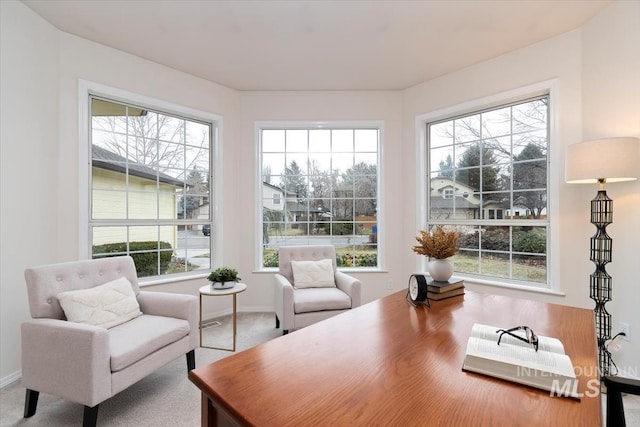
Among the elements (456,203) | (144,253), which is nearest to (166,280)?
(144,253)

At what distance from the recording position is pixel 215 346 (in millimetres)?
2746

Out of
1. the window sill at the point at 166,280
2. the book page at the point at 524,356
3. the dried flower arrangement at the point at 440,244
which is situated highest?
the dried flower arrangement at the point at 440,244

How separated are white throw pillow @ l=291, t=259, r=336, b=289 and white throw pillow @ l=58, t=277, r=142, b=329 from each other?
1.46 meters

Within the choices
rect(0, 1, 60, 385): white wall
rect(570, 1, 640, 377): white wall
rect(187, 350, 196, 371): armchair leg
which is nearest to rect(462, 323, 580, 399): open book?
rect(570, 1, 640, 377): white wall

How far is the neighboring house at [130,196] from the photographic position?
2.89 m

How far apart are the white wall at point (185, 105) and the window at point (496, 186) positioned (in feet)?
0.63

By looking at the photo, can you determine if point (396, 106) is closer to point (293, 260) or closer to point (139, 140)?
point (293, 260)

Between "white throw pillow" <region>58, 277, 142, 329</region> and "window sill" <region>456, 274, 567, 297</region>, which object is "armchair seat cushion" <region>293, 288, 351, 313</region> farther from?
"window sill" <region>456, 274, 567, 297</region>

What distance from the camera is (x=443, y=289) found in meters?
1.64

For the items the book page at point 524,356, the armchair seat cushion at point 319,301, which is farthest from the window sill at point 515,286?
the book page at point 524,356

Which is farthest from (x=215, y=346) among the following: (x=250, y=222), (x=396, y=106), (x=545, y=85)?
(x=545, y=85)

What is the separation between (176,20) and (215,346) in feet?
9.28

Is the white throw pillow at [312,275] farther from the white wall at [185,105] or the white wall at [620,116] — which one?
the white wall at [620,116]

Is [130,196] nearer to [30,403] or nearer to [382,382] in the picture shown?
[30,403]
